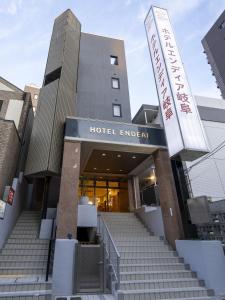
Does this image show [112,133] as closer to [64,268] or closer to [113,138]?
[113,138]

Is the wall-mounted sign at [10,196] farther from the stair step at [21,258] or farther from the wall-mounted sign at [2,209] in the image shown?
the stair step at [21,258]

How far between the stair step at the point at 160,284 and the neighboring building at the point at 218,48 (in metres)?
39.0

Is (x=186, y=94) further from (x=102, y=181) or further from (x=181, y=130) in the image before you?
(x=102, y=181)

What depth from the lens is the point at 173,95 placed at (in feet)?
31.6

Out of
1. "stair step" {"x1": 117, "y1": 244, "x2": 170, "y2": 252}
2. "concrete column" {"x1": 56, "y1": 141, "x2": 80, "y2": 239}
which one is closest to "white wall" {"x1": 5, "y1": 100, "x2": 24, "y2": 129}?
"concrete column" {"x1": 56, "y1": 141, "x2": 80, "y2": 239}

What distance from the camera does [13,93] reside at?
1396cm

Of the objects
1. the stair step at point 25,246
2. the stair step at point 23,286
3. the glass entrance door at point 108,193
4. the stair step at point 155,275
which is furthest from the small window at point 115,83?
the stair step at point 23,286

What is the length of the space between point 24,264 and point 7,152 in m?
5.06

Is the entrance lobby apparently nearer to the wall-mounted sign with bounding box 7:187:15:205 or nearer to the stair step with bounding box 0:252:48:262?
the wall-mounted sign with bounding box 7:187:15:205

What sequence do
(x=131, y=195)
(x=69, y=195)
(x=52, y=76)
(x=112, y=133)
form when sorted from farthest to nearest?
(x=131, y=195) → (x=52, y=76) → (x=112, y=133) → (x=69, y=195)

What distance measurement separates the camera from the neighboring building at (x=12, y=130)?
374 inches

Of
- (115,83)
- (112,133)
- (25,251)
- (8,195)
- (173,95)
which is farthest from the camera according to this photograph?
(115,83)

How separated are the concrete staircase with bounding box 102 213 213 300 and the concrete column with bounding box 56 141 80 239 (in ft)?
7.71

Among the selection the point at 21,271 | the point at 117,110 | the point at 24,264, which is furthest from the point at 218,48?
the point at 21,271
